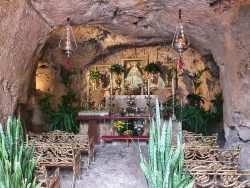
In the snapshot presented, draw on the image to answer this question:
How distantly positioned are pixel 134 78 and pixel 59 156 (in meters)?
5.74

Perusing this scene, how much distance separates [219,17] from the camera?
6.30m

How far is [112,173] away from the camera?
19.0 feet

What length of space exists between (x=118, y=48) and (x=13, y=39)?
5520 millimetres

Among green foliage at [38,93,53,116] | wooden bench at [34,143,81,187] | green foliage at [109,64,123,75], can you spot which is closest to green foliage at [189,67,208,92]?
green foliage at [109,64,123,75]

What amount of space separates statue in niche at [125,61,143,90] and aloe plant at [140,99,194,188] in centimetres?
763

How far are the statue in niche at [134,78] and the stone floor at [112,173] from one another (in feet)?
11.6

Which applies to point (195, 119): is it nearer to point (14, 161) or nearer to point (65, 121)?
point (65, 121)

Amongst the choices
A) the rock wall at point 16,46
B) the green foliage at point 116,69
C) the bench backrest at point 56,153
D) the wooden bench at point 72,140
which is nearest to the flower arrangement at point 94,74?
the green foliage at point 116,69

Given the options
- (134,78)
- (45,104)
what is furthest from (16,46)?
(134,78)

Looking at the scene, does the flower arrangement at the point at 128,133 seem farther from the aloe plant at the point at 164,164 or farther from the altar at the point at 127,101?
the aloe plant at the point at 164,164

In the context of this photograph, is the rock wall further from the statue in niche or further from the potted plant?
the statue in niche

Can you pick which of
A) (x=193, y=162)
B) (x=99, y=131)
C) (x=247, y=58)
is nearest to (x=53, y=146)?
(x=193, y=162)

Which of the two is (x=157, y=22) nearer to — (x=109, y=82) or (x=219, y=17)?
(x=219, y=17)

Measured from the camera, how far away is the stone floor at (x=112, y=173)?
518cm
